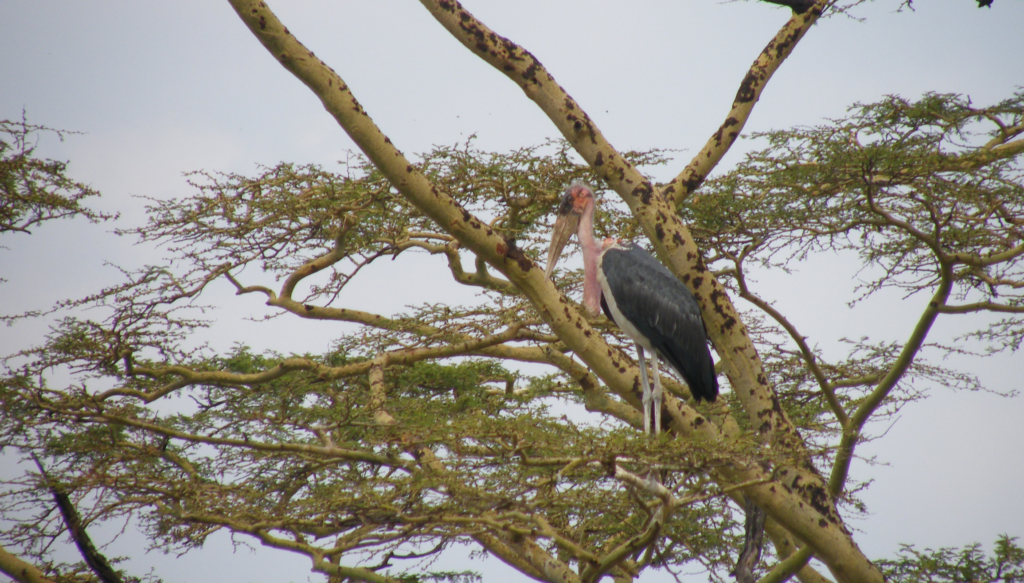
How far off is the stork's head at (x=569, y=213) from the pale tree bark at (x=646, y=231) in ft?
1.12

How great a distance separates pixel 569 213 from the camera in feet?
21.1

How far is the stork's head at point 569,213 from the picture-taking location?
6402mm

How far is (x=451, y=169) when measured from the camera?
310 inches

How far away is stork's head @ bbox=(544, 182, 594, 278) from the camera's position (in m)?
6.40

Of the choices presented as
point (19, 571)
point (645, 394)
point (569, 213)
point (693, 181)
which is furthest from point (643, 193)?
point (19, 571)

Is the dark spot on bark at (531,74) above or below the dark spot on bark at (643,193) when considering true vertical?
above

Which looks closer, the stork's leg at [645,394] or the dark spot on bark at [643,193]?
the stork's leg at [645,394]

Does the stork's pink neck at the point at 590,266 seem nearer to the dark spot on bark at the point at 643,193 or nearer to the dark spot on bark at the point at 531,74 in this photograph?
the dark spot on bark at the point at 643,193

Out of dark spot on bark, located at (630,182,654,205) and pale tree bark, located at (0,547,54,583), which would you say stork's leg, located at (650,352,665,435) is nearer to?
dark spot on bark, located at (630,182,654,205)

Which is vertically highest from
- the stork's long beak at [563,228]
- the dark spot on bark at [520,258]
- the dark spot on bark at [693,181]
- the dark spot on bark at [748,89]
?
the dark spot on bark at [748,89]

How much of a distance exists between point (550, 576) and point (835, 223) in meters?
3.84

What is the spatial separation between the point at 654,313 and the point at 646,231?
710 millimetres

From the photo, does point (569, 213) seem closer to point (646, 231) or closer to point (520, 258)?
point (646, 231)


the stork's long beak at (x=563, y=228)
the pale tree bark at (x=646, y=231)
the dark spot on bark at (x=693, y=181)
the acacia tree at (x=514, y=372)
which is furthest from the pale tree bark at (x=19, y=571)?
the dark spot on bark at (x=693, y=181)
